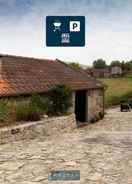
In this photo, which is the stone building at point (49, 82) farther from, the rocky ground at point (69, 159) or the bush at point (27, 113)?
the rocky ground at point (69, 159)

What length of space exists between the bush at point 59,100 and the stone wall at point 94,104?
5.44 metres

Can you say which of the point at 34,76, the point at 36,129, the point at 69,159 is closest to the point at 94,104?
the point at 34,76

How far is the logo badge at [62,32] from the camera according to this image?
1288 cm

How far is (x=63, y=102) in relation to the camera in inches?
697

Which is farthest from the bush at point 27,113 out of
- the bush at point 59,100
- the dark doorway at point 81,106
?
the dark doorway at point 81,106

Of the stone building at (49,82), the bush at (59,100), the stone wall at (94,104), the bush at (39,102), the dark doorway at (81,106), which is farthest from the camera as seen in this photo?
the stone wall at (94,104)

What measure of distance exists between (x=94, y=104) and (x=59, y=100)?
721cm

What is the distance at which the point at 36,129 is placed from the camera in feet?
43.8

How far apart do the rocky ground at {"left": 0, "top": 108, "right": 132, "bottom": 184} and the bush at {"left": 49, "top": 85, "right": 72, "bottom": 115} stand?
14.4ft

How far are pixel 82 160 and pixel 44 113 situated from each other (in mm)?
6928

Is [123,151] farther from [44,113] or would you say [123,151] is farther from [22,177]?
[44,113]

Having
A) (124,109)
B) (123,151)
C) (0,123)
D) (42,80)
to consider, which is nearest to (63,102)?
(42,80)

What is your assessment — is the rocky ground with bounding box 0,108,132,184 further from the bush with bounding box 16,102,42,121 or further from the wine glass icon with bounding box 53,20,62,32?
the wine glass icon with bounding box 53,20,62,32

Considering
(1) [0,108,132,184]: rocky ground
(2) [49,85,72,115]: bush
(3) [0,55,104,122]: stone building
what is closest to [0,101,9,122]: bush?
(3) [0,55,104,122]: stone building
